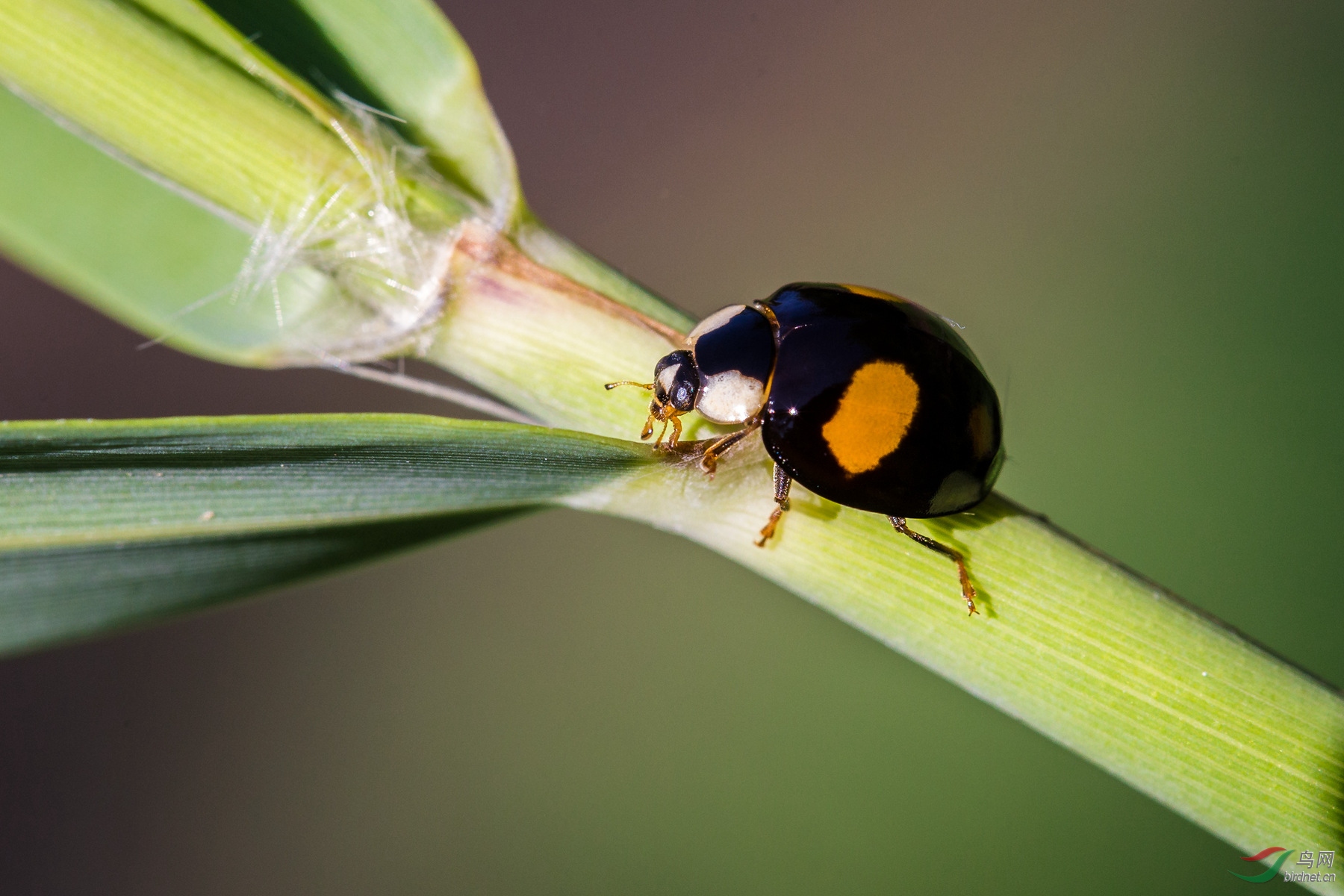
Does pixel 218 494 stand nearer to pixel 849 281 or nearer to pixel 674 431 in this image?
pixel 674 431

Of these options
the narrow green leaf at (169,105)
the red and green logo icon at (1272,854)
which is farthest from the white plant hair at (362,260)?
the red and green logo icon at (1272,854)

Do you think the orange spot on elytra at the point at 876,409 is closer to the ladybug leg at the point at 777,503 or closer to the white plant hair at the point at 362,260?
the ladybug leg at the point at 777,503

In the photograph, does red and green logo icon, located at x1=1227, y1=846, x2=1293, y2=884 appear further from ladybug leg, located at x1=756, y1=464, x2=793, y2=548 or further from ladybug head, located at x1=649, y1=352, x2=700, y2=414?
ladybug head, located at x1=649, y1=352, x2=700, y2=414

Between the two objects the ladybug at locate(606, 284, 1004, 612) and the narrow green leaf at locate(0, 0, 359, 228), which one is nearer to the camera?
the narrow green leaf at locate(0, 0, 359, 228)

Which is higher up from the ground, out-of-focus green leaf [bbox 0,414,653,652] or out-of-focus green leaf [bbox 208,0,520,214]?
out-of-focus green leaf [bbox 208,0,520,214]

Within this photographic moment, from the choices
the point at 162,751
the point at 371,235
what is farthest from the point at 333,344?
the point at 162,751

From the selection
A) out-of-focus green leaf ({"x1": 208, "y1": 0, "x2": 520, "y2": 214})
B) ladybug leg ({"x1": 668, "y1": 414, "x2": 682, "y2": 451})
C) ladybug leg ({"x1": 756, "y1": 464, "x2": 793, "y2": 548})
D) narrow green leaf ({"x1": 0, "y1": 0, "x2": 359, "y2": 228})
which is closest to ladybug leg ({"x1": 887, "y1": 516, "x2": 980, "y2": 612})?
ladybug leg ({"x1": 756, "y1": 464, "x2": 793, "y2": 548})
